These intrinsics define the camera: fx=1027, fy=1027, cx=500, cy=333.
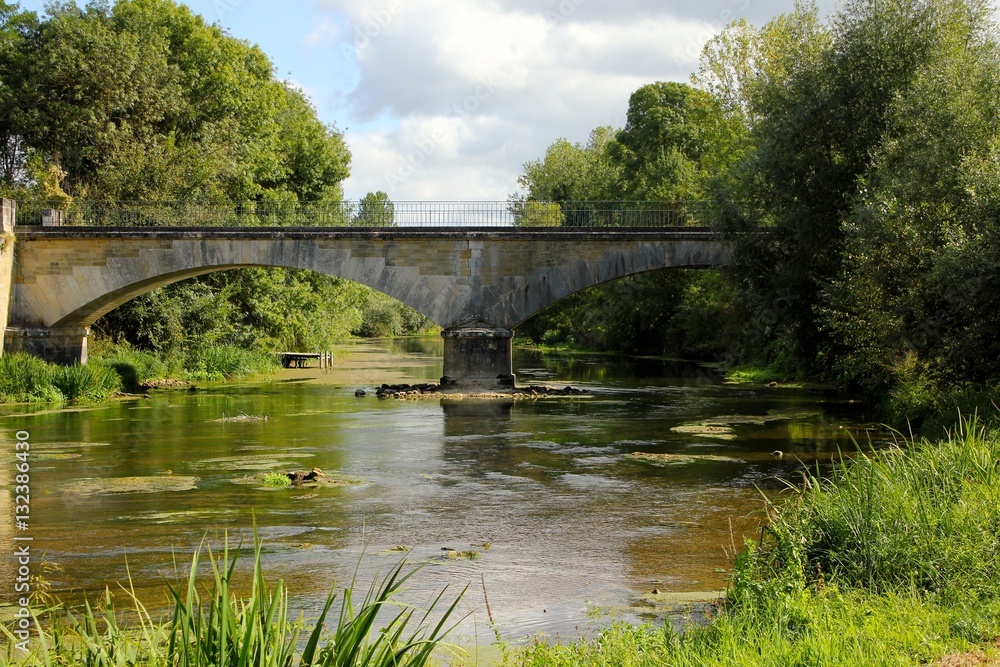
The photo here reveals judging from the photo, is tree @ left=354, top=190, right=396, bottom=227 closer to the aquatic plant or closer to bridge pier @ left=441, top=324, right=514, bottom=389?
bridge pier @ left=441, top=324, right=514, bottom=389

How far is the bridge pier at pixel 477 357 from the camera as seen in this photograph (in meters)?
28.5

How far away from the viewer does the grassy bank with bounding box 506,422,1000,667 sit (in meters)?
5.76

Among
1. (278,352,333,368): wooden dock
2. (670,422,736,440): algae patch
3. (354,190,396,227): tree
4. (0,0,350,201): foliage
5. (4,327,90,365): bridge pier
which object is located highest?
(0,0,350,201): foliage

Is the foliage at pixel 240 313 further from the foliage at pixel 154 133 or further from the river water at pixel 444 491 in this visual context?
the river water at pixel 444 491

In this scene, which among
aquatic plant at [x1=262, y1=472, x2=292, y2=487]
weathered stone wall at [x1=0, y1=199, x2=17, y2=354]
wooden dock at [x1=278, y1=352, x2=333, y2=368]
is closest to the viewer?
aquatic plant at [x1=262, y1=472, x2=292, y2=487]

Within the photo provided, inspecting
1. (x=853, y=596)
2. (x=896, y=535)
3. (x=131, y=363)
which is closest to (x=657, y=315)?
(x=131, y=363)

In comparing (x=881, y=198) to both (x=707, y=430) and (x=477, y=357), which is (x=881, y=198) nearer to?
(x=707, y=430)

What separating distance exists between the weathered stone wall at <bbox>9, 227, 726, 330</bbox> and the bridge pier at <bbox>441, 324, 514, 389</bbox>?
50 centimetres

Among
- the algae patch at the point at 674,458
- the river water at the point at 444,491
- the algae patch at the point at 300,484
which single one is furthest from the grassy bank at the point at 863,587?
the algae patch at the point at 300,484

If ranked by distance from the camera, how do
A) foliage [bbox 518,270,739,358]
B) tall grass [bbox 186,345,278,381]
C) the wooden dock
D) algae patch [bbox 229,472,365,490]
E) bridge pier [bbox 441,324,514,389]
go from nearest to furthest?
algae patch [bbox 229,472,365,490], bridge pier [bbox 441,324,514,389], tall grass [bbox 186,345,278,381], foliage [bbox 518,270,739,358], the wooden dock

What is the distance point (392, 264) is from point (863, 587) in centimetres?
2292

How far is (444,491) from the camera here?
13469 mm

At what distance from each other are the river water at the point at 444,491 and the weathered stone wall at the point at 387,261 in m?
4.19

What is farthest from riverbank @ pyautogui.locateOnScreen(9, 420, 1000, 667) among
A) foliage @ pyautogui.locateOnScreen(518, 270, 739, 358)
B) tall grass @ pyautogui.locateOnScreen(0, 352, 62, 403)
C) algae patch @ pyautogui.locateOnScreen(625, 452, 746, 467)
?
foliage @ pyautogui.locateOnScreen(518, 270, 739, 358)
